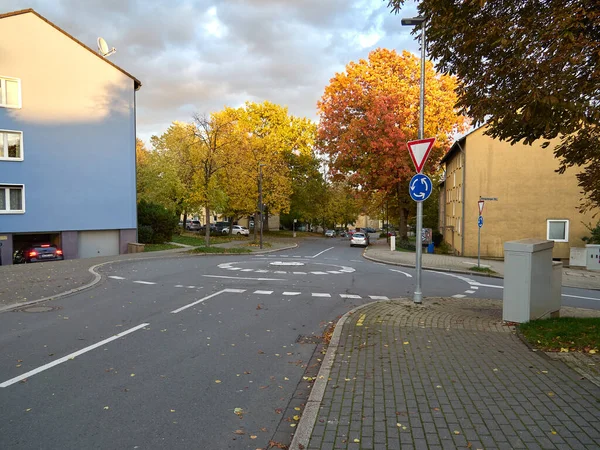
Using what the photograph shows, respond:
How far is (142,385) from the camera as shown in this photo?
15.8ft

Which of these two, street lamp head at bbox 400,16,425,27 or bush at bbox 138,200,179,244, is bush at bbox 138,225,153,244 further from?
street lamp head at bbox 400,16,425,27

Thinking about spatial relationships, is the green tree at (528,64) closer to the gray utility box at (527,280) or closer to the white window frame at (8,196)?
the gray utility box at (527,280)

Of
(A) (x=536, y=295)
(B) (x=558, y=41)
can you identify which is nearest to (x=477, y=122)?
(B) (x=558, y=41)

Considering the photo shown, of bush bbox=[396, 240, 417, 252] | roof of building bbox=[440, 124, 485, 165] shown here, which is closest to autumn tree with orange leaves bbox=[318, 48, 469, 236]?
roof of building bbox=[440, 124, 485, 165]

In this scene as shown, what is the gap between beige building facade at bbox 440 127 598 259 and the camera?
86.9 ft

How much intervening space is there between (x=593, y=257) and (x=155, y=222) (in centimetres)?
2871

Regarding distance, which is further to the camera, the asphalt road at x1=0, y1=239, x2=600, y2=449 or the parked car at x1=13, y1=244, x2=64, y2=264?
the parked car at x1=13, y1=244, x2=64, y2=264

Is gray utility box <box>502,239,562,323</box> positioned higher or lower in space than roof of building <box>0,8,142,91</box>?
lower

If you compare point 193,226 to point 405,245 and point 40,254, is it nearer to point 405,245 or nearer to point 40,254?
point 405,245

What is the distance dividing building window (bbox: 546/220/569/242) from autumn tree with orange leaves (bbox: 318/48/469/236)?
10.6 m

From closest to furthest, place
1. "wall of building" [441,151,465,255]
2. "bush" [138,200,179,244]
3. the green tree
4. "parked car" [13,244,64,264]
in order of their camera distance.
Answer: the green tree < "parked car" [13,244,64,264] < "wall of building" [441,151,465,255] < "bush" [138,200,179,244]

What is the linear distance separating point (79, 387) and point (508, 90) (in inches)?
280

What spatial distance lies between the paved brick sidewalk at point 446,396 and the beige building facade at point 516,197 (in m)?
22.7

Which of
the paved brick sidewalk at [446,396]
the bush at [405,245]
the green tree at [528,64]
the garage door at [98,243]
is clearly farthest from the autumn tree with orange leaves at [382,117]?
the paved brick sidewalk at [446,396]
